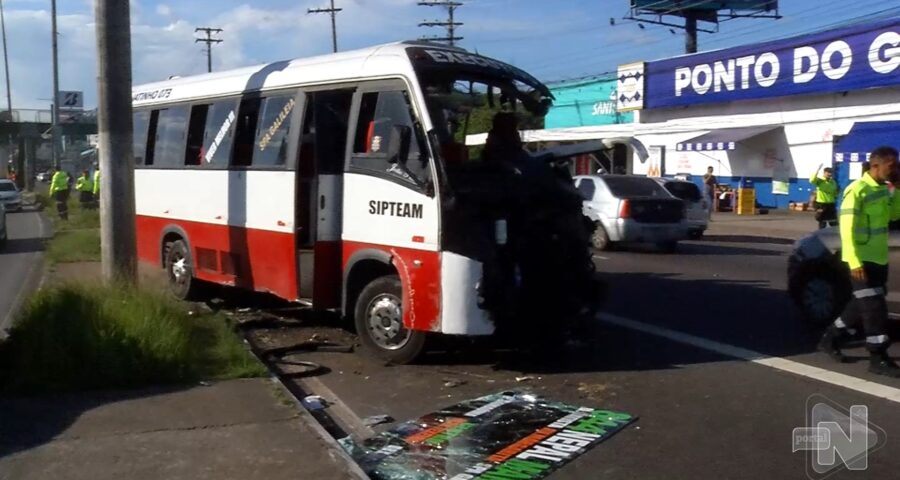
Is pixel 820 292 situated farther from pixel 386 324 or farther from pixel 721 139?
pixel 721 139

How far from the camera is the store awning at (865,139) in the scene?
30.3 m

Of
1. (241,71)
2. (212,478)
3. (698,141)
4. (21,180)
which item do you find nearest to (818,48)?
(698,141)

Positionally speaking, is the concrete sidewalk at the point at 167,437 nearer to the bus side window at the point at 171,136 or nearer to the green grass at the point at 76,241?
the bus side window at the point at 171,136

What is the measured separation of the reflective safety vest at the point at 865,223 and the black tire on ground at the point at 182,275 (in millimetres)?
7692

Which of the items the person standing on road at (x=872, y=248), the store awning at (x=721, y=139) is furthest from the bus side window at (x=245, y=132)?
the store awning at (x=721, y=139)

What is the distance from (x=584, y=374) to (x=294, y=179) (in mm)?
3476

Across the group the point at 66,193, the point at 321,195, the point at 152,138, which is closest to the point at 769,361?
the point at 321,195

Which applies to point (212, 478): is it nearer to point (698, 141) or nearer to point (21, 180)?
point (698, 141)

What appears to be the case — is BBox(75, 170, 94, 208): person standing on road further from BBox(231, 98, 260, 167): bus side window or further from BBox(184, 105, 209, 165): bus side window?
BBox(231, 98, 260, 167): bus side window

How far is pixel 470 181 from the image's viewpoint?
9.05m

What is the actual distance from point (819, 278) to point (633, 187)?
10.1 metres

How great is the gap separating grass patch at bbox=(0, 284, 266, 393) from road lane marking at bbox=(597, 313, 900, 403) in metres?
4.33

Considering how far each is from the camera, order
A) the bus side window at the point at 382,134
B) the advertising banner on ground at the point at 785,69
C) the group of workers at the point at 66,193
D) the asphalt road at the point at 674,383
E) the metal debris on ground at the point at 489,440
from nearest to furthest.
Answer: the metal debris on ground at the point at 489,440 → the asphalt road at the point at 674,383 → the bus side window at the point at 382,134 → the advertising banner on ground at the point at 785,69 → the group of workers at the point at 66,193

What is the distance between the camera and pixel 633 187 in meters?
21.0
